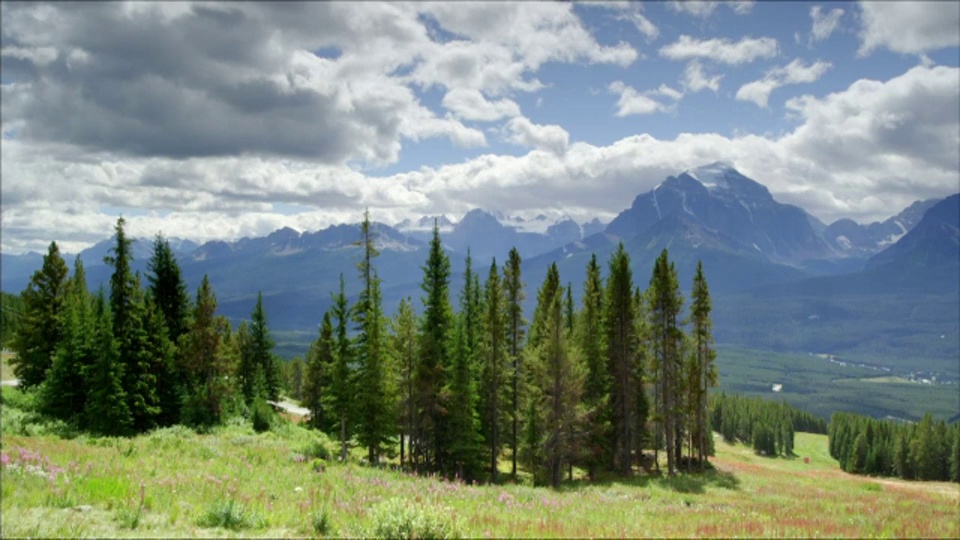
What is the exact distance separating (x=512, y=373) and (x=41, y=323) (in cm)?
3697

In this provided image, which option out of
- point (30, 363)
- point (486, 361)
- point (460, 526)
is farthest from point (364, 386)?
point (30, 363)

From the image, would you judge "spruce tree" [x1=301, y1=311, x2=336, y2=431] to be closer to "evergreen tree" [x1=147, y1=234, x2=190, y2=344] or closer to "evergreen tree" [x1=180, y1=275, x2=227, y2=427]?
"evergreen tree" [x1=180, y1=275, x2=227, y2=427]

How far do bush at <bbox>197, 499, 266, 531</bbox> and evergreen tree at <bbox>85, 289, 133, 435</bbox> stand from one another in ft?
88.5

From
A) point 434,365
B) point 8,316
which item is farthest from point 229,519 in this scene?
point 8,316

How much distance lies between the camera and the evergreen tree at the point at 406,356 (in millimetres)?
36562

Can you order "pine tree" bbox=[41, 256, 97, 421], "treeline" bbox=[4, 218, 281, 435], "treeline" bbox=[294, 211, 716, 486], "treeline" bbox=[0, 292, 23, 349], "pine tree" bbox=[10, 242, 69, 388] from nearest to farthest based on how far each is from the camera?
"treeline" bbox=[4, 218, 281, 435]
"pine tree" bbox=[41, 256, 97, 421]
"treeline" bbox=[294, 211, 716, 486]
"pine tree" bbox=[10, 242, 69, 388]
"treeline" bbox=[0, 292, 23, 349]

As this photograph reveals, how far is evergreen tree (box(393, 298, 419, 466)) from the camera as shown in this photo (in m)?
36.6

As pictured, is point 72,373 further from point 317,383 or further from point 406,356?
point 317,383

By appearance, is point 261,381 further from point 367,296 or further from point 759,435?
point 759,435

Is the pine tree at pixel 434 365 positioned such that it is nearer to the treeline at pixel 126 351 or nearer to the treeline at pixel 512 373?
the treeline at pixel 512 373

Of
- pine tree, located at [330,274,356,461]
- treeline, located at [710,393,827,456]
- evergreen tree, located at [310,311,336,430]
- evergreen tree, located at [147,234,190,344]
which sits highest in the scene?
evergreen tree, located at [147,234,190,344]

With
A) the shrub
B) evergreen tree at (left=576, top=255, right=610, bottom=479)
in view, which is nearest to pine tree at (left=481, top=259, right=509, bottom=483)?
evergreen tree at (left=576, top=255, right=610, bottom=479)

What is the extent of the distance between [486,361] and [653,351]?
14464 millimetres

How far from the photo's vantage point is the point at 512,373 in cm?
3775
